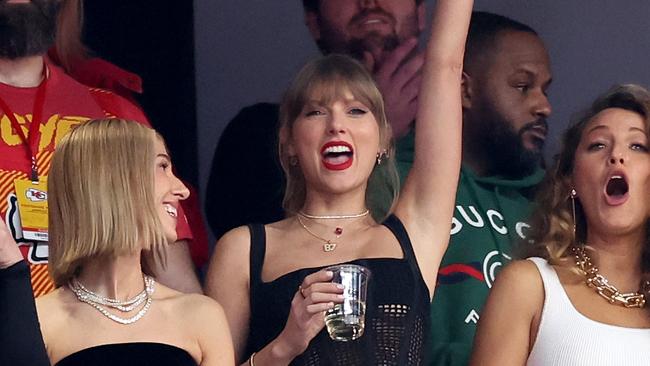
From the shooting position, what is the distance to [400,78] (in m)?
4.30

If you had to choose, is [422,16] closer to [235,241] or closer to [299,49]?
[299,49]

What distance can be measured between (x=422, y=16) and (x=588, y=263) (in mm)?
1098

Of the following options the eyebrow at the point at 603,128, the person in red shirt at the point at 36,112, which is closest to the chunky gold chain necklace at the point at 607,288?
the eyebrow at the point at 603,128

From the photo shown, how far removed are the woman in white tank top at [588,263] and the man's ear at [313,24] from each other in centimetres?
92

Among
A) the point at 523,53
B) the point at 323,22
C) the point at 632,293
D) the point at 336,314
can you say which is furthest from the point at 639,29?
the point at 336,314

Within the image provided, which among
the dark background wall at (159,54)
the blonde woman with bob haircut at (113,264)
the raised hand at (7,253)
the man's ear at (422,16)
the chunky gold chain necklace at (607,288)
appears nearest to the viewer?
the raised hand at (7,253)

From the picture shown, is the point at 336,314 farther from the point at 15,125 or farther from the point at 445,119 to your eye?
the point at 15,125

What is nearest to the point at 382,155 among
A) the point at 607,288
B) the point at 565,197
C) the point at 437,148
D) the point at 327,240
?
the point at 437,148

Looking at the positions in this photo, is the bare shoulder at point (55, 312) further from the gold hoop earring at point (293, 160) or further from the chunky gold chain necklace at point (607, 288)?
the chunky gold chain necklace at point (607, 288)

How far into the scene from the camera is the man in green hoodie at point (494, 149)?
158 inches

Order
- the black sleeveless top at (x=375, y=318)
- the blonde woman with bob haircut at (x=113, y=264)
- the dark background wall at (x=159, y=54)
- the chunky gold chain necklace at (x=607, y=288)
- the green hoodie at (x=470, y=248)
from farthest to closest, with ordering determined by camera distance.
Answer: the dark background wall at (x=159, y=54), the green hoodie at (x=470, y=248), the chunky gold chain necklace at (x=607, y=288), the black sleeveless top at (x=375, y=318), the blonde woman with bob haircut at (x=113, y=264)

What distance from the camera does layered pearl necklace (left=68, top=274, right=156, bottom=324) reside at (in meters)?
3.11

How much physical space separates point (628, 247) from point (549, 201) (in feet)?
0.60

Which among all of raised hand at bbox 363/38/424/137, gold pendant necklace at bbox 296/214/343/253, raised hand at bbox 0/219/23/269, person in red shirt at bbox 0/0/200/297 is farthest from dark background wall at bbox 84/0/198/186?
raised hand at bbox 0/219/23/269
